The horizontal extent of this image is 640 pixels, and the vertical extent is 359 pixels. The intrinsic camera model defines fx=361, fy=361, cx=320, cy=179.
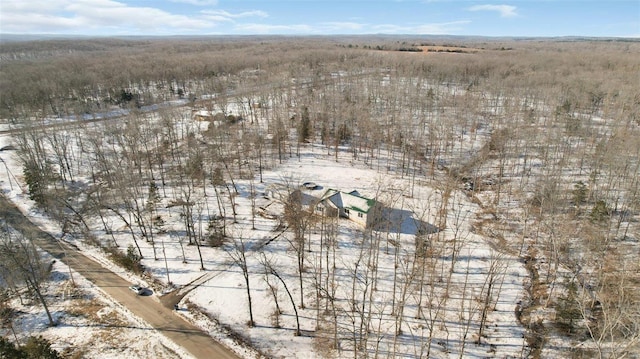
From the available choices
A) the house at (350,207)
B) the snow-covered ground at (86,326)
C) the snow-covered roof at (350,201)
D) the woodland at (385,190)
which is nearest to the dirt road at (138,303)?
A: the snow-covered ground at (86,326)

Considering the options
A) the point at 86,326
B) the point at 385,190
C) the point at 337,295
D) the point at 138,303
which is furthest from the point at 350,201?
the point at 86,326

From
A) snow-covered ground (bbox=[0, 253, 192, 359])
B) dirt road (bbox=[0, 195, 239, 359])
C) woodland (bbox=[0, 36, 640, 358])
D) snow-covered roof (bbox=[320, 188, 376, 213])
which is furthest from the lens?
snow-covered roof (bbox=[320, 188, 376, 213])

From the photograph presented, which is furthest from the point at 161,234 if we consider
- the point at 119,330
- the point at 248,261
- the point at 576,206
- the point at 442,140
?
the point at 442,140

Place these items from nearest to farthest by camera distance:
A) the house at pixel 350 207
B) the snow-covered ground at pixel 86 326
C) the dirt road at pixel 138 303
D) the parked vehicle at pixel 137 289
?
the snow-covered ground at pixel 86 326 < the dirt road at pixel 138 303 < the parked vehicle at pixel 137 289 < the house at pixel 350 207

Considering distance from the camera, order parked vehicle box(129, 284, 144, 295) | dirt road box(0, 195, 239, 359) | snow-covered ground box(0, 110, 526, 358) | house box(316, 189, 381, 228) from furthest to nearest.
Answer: house box(316, 189, 381, 228) → parked vehicle box(129, 284, 144, 295) → snow-covered ground box(0, 110, 526, 358) → dirt road box(0, 195, 239, 359)

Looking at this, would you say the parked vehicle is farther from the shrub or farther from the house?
the house

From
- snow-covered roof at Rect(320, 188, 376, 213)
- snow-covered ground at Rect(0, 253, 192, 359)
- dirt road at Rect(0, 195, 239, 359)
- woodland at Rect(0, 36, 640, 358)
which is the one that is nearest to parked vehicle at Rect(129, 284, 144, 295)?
dirt road at Rect(0, 195, 239, 359)

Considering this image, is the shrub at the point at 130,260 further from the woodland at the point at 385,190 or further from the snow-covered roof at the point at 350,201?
the snow-covered roof at the point at 350,201
